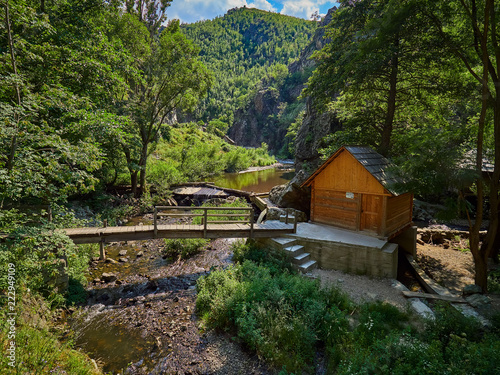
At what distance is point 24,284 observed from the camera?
6230mm

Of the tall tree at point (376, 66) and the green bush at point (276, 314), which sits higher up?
the tall tree at point (376, 66)

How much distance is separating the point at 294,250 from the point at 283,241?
0.61 m

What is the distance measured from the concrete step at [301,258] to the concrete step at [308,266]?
0.12 m

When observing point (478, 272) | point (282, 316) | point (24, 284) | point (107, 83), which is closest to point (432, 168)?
point (478, 272)

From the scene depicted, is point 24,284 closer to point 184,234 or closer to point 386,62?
point 184,234

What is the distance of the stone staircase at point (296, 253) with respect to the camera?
9.01 meters

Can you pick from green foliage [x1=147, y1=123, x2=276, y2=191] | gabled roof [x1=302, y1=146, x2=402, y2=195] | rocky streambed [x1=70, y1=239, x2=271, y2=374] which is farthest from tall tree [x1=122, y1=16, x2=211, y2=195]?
gabled roof [x1=302, y1=146, x2=402, y2=195]

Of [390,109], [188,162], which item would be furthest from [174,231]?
[188,162]

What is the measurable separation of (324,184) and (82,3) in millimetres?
13868

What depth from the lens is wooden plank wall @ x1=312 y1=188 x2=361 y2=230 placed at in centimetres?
1049

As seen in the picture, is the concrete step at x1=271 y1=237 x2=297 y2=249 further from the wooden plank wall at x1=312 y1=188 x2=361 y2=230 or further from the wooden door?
the wooden door

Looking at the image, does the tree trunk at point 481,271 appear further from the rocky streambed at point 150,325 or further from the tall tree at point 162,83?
the tall tree at point 162,83

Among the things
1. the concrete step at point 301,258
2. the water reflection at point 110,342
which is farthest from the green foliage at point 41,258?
the concrete step at point 301,258

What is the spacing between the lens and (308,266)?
8969mm
